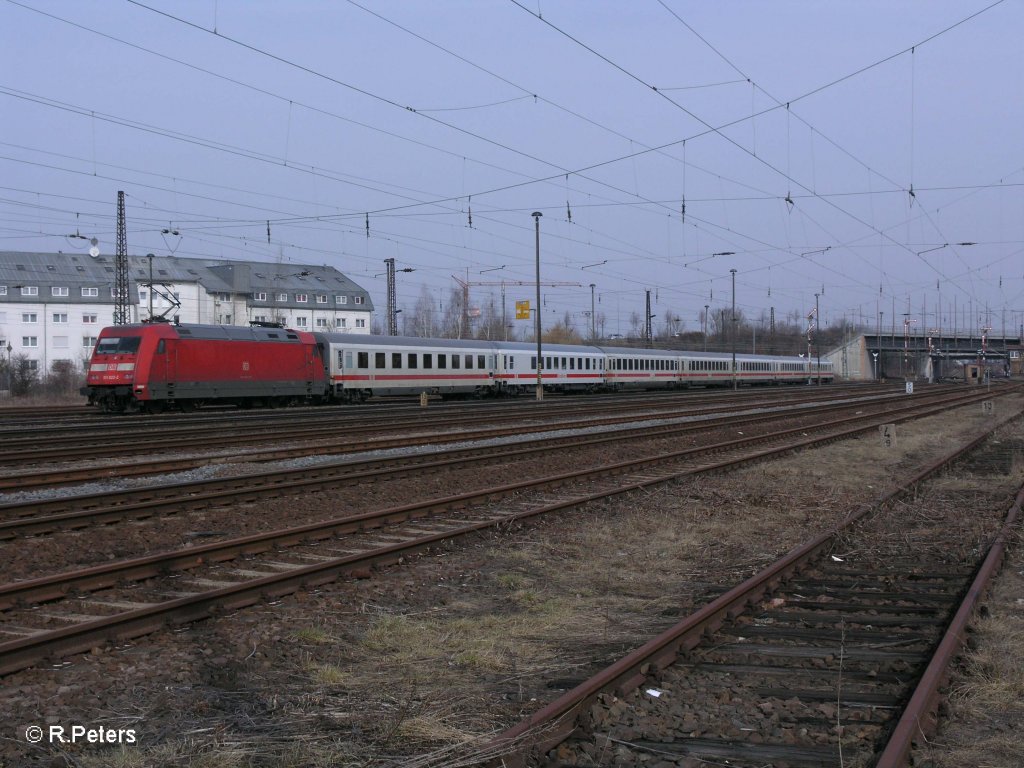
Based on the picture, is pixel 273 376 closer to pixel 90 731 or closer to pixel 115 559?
pixel 115 559

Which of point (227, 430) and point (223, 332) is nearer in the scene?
point (227, 430)

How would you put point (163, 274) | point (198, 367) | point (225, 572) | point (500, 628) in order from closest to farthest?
point (500, 628)
point (225, 572)
point (198, 367)
point (163, 274)

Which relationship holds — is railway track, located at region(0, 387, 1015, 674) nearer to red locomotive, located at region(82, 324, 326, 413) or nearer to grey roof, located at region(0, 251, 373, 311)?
red locomotive, located at region(82, 324, 326, 413)

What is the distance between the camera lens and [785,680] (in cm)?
589

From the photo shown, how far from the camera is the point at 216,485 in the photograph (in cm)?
1402

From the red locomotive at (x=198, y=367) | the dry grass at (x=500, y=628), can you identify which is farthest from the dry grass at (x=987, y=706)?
the red locomotive at (x=198, y=367)

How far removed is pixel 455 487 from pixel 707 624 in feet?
26.4

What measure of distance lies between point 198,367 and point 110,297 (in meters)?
60.3

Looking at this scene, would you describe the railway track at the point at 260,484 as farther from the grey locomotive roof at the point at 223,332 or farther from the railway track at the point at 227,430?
the grey locomotive roof at the point at 223,332

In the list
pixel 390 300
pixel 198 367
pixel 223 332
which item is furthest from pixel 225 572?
pixel 390 300

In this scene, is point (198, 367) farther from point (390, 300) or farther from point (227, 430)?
point (390, 300)

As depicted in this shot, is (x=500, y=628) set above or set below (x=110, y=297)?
below

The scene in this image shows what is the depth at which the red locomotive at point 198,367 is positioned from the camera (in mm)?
29031

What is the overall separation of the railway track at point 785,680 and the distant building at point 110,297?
235 ft
